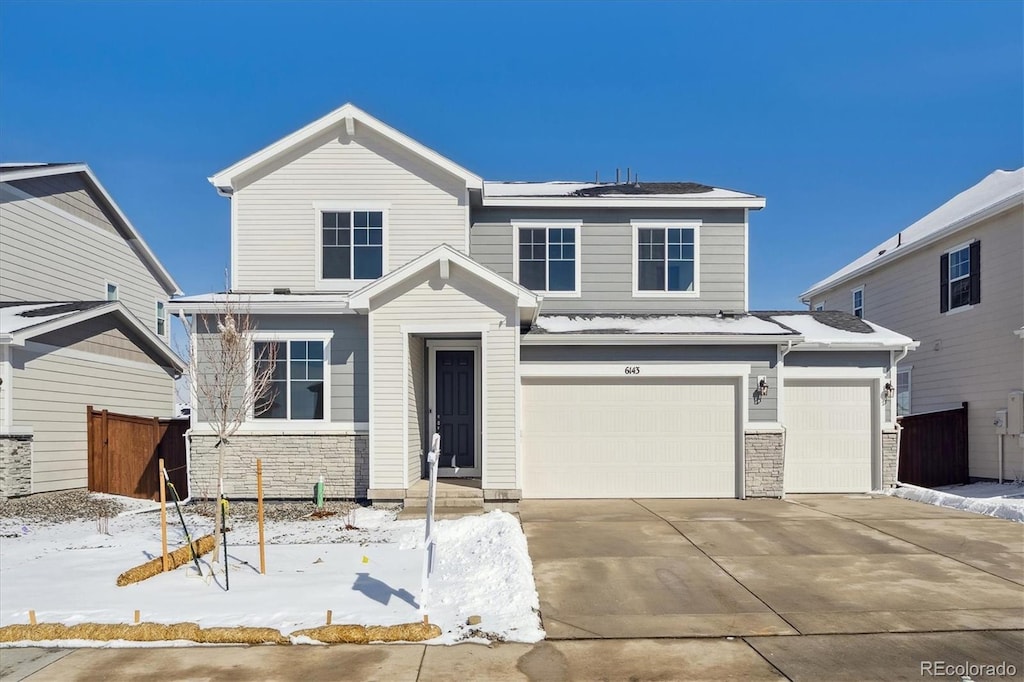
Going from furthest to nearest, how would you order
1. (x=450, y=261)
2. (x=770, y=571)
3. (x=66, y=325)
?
1. (x=66, y=325)
2. (x=450, y=261)
3. (x=770, y=571)

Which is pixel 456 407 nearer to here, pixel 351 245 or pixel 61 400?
pixel 351 245

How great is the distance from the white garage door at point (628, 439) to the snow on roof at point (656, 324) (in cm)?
96

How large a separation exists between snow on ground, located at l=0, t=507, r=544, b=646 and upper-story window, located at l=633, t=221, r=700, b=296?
21.2 feet

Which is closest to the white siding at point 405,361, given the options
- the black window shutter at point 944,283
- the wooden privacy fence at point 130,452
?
the wooden privacy fence at point 130,452

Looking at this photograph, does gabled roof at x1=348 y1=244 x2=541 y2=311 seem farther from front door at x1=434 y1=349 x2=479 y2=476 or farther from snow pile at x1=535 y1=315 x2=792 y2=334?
front door at x1=434 y1=349 x2=479 y2=476

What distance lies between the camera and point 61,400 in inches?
513

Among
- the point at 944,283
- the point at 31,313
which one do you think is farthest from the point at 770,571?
the point at 31,313

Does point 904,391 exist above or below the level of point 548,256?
below

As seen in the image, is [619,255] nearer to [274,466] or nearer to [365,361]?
[365,361]

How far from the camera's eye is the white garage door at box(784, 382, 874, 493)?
520 inches

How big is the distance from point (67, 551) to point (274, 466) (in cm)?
359

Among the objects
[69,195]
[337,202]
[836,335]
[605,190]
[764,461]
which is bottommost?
[764,461]

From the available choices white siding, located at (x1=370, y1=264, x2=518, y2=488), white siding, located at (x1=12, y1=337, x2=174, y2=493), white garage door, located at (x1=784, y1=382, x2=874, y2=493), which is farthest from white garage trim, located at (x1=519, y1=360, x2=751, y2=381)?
white siding, located at (x1=12, y1=337, x2=174, y2=493)

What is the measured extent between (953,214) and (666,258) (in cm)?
870
